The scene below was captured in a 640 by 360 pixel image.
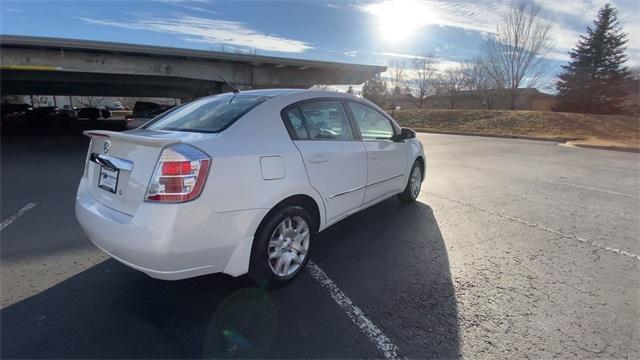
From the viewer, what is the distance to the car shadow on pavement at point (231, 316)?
226cm

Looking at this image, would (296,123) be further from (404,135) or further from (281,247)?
(404,135)

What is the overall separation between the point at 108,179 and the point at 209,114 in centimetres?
99

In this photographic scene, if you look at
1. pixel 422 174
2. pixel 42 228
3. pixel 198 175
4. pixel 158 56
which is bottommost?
pixel 42 228

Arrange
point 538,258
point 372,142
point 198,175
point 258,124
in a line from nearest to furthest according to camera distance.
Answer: point 198,175
point 258,124
point 538,258
point 372,142

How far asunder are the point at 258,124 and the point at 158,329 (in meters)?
1.68

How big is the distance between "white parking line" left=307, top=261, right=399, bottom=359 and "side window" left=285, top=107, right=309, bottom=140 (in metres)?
1.30

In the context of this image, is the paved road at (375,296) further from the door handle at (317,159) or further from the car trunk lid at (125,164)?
the door handle at (317,159)

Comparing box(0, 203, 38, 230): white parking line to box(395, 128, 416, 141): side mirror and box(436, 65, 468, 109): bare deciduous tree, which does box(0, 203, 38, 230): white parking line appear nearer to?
box(395, 128, 416, 141): side mirror

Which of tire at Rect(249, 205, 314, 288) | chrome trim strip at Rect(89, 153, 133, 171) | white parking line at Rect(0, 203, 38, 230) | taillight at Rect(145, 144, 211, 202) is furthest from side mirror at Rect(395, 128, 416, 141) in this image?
white parking line at Rect(0, 203, 38, 230)

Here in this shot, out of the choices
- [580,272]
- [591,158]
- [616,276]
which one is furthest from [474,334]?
[591,158]

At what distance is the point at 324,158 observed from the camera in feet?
10.6

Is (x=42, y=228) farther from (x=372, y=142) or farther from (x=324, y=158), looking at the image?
(x=372, y=142)

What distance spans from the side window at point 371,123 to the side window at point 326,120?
0.23 metres

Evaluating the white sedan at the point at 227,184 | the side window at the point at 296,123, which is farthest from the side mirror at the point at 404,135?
the side window at the point at 296,123
